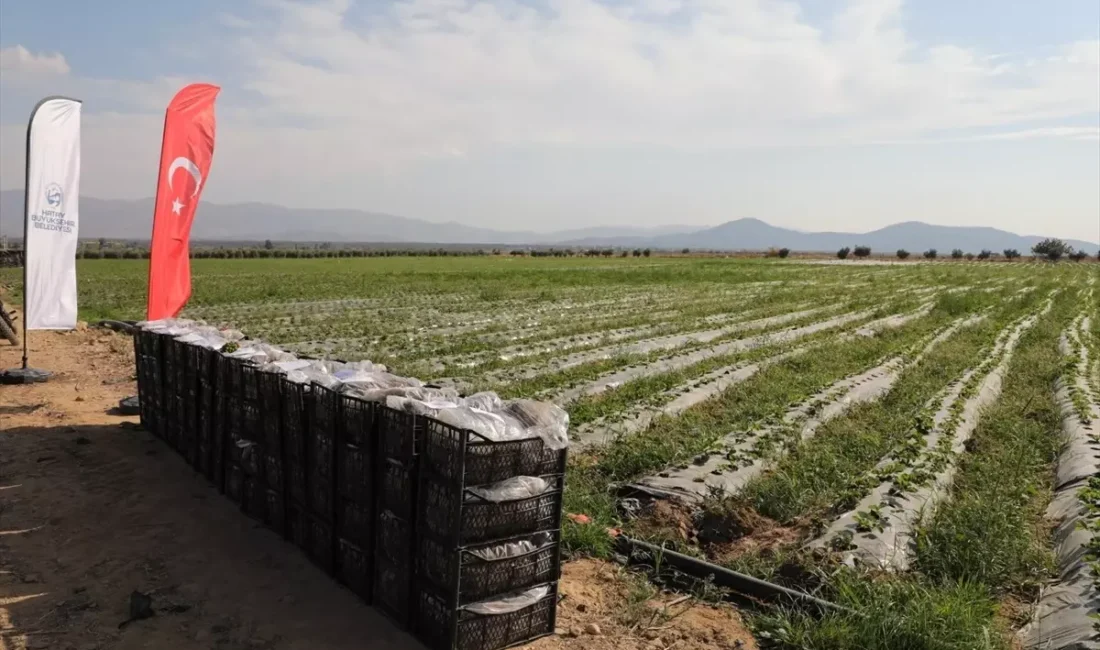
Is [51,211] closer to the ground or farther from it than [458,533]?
farther from it

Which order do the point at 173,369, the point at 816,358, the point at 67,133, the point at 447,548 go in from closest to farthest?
the point at 447,548
the point at 173,369
the point at 67,133
the point at 816,358

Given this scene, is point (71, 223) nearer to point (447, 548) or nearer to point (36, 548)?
point (36, 548)

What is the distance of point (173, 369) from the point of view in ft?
24.7

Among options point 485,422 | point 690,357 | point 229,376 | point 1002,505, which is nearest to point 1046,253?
point 690,357

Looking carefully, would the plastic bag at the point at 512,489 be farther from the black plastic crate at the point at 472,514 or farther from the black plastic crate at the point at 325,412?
the black plastic crate at the point at 325,412

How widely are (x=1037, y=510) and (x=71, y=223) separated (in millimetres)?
11735

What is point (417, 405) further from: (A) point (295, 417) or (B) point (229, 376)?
(B) point (229, 376)

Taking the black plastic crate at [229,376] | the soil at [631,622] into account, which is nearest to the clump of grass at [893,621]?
the soil at [631,622]

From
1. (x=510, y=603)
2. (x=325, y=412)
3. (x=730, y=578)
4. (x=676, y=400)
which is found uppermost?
Answer: (x=325, y=412)

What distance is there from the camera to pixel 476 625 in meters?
4.11

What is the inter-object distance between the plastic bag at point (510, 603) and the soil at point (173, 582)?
272 millimetres

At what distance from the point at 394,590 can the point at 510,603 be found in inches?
27.8

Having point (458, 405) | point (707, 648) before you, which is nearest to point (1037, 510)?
point (707, 648)

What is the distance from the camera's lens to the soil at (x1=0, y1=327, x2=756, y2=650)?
4.30 meters
